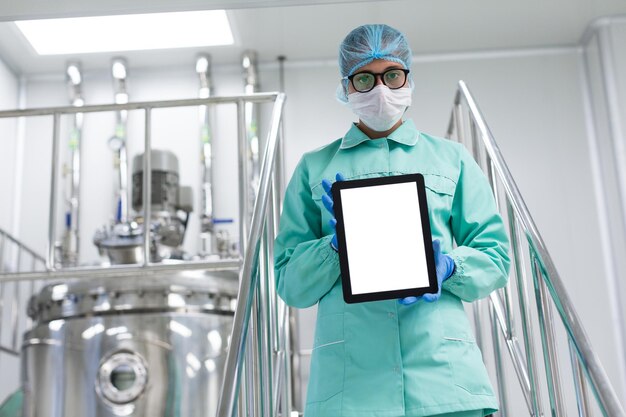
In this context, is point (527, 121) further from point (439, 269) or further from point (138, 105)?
point (439, 269)

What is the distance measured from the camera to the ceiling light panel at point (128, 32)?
413cm

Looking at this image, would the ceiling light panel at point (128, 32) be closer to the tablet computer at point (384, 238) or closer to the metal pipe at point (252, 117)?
the metal pipe at point (252, 117)

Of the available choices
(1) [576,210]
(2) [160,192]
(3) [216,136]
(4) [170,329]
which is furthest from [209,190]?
(1) [576,210]

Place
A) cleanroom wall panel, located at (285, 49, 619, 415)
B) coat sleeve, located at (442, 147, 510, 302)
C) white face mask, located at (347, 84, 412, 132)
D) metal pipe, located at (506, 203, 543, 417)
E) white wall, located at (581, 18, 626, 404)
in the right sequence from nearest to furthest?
coat sleeve, located at (442, 147, 510, 302)
white face mask, located at (347, 84, 412, 132)
metal pipe, located at (506, 203, 543, 417)
white wall, located at (581, 18, 626, 404)
cleanroom wall panel, located at (285, 49, 619, 415)

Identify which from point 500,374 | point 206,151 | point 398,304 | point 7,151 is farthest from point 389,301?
point 7,151

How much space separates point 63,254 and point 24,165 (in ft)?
2.93

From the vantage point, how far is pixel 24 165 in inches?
181

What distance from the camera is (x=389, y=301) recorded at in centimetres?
153

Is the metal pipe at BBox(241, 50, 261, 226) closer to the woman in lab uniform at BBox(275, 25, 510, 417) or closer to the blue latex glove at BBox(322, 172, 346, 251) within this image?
the woman in lab uniform at BBox(275, 25, 510, 417)

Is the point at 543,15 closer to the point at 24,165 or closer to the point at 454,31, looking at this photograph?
the point at 454,31

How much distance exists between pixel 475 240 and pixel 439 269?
144 mm

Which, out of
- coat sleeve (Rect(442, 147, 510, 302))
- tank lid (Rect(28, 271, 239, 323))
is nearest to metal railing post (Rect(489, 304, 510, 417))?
coat sleeve (Rect(442, 147, 510, 302))

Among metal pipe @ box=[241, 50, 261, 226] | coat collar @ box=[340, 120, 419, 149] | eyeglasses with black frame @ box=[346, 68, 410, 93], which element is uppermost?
metal pipe @ box=[241, 50, 261, 226]

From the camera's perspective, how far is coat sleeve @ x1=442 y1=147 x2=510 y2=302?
150 cm
